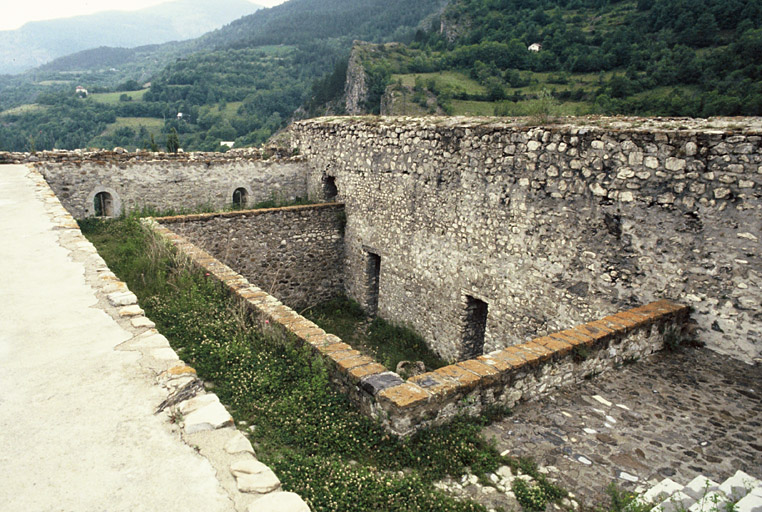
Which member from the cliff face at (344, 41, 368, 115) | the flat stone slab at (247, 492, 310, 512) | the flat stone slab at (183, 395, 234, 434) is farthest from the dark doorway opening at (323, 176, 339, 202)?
the cliff face at (344, 41, 368, 115)

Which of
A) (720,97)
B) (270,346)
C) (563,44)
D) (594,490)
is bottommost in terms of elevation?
(594,490)

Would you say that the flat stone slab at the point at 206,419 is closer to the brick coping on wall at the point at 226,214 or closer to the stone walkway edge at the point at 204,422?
the stone walkway edge at the point at 204,422

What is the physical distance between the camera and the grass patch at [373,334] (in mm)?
10281

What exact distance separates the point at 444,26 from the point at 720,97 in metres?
60.7

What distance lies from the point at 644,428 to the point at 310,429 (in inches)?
119

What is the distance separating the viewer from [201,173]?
12867 millimetres

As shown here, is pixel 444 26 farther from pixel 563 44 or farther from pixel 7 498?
pixel 7 498

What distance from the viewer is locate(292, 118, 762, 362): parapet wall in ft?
18.0

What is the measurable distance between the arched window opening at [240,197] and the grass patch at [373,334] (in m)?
3.78

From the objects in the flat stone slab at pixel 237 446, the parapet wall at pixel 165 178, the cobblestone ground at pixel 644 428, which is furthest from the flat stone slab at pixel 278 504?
the parapet wall at pixel 165 178

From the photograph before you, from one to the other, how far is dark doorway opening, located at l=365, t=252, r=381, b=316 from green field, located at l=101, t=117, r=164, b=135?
8096 cm

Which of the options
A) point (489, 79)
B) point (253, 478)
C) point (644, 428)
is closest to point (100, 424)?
point (253, 478)

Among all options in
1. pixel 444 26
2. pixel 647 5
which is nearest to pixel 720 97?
pixel 647 5

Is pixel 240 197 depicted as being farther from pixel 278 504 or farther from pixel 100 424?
pixel 278 504
